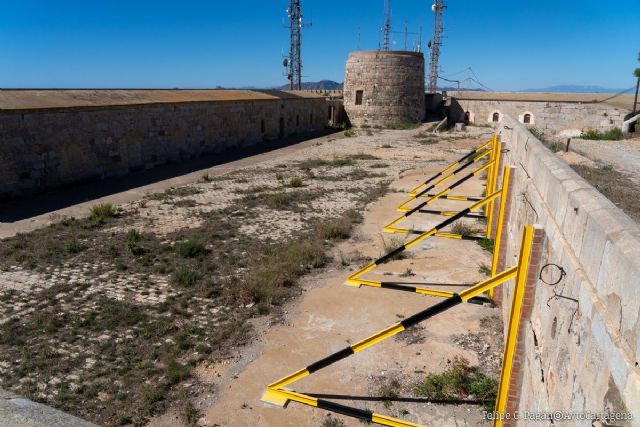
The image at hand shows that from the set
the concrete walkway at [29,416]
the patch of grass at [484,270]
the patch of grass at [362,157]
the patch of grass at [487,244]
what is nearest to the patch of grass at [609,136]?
the patch of grass at [362,157]

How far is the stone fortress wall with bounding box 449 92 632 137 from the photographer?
2756 centimetres

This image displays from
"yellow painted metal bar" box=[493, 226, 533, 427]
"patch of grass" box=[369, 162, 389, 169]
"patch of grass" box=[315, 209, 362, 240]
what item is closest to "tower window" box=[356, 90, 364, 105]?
"patch of grass" box=[369, 162, 389, 169]

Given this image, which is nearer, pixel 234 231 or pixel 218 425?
pixel 218 425

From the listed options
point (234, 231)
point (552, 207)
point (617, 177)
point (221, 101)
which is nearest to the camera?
point (552, 207)

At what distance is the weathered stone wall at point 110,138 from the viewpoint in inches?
513

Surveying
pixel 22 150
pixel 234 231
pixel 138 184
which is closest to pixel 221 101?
pixel 138 184

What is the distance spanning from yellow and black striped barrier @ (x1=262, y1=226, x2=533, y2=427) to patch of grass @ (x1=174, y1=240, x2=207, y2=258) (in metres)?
4.44

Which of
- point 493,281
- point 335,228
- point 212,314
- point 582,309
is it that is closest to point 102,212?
point 335,228

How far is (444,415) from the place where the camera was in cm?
481

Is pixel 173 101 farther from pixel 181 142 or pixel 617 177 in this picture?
pixel 617 177

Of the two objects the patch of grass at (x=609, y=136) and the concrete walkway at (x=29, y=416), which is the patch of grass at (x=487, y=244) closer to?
A: the concrete walkway at (x=29, y=416)

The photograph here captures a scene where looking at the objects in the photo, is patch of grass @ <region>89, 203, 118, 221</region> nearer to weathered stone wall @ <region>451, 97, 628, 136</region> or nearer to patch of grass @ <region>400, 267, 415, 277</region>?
patch of grass @ <region>400, 267, 415, 277</region>

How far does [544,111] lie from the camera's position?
30.0 meters

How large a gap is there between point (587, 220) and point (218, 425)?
3.87m
